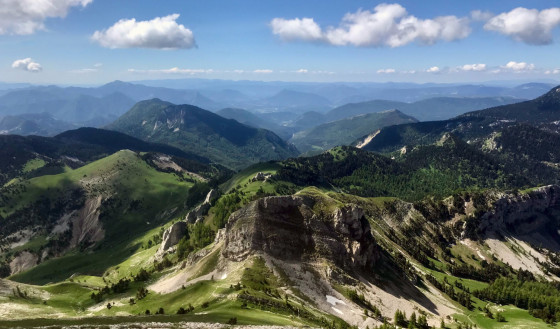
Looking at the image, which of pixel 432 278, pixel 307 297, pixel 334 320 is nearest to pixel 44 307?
pixel 307 297

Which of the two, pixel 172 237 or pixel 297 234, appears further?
pixel 172 237

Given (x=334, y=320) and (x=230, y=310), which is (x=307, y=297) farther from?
(x=230, y=310)

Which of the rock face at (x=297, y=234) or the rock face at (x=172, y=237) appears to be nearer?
the rock face at (x=297, y=234)

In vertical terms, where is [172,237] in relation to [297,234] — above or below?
below

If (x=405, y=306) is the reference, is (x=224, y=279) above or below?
above

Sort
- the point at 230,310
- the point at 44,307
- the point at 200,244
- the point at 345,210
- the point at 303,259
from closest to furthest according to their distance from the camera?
the point at 230,310 → the point at 44,307 → the point at 303,259 → the point at 345,210 → the point at 200,244

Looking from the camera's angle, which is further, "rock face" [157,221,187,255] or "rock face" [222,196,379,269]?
"rock face" [157,221,187,255]

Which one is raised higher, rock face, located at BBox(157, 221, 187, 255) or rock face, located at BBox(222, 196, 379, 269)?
rock face, located at BBox(222, 196, 379, 269)

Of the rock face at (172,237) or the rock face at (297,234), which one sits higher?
the rock face at (297,234)
